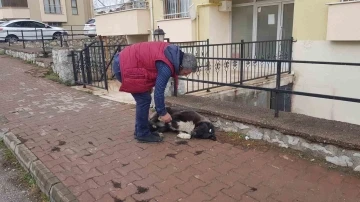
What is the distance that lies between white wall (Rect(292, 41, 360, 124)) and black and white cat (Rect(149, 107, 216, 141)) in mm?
4582

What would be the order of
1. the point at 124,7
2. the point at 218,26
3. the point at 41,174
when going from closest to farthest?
the point at 41,174 → the point at 218,26 → the point at 124,7

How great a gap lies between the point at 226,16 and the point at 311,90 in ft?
13.8

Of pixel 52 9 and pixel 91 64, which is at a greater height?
pixel 52 9

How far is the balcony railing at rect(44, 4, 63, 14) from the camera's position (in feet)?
107

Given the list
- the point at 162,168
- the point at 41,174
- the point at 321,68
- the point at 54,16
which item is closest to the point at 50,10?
the point at 54,16

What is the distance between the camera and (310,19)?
24.6 feet

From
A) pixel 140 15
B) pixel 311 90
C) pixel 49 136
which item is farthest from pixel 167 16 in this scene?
pixel 49 136

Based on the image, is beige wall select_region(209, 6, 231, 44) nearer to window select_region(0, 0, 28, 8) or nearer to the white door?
the white door

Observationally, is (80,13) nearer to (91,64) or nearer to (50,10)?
(50,10)

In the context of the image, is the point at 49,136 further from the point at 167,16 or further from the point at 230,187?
the point at 167,16

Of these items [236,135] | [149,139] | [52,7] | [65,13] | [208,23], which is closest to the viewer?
[149,139]

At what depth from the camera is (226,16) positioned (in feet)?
34.5

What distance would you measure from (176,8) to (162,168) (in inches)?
365


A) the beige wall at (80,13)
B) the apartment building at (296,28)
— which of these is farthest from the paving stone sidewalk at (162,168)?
the beige wall at (80,13)
